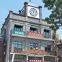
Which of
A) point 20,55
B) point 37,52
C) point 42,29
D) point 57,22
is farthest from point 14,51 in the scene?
point 57,22

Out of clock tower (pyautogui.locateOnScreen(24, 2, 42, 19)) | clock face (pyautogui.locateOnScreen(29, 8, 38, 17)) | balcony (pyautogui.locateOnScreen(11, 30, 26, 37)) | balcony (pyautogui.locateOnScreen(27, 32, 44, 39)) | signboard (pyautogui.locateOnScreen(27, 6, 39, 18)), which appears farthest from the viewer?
clock face (pyautogui.locateOnScreen(29, 8, 38, 17))

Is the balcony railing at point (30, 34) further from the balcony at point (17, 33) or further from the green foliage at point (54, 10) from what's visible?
the green foliage at point (54, 10)

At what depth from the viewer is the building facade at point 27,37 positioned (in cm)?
3159

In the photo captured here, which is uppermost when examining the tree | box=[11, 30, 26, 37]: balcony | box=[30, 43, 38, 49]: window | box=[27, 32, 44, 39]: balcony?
the tree

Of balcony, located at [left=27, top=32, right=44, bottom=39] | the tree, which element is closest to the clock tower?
balcony, located at [left=27, top=32, right=44, bottom=39]

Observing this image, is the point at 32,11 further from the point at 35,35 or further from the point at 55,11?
the point at 55,11

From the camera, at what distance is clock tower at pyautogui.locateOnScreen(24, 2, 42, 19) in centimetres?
3403

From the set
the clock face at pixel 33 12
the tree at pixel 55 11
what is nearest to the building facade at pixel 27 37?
the clock face at pixel 33 12

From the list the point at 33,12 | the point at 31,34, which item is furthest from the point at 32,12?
the point at 31,34

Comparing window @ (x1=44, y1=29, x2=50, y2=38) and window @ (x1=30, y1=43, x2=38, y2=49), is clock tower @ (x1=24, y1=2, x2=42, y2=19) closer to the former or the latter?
window @ (x1=44, y1=29, x2=50, y2=38)

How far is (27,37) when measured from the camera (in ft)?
107

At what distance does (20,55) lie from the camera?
104 feet

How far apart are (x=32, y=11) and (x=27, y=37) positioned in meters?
4.38

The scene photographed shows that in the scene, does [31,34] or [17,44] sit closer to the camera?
[17,44]
